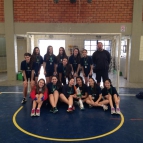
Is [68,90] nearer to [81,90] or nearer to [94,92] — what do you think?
[81,90]

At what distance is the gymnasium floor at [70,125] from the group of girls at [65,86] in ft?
0.74

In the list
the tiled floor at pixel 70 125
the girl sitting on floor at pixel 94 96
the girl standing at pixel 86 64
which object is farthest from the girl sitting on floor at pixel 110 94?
the girl standing at pixel 86 64

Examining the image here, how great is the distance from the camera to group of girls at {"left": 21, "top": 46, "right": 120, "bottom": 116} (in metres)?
4.41

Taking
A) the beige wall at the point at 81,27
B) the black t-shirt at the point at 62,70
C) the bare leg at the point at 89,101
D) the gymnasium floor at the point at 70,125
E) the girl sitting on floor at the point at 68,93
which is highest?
the beige wall at the point at 81,27

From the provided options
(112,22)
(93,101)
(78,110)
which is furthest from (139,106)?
(112,22)

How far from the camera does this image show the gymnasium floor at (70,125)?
3.05m

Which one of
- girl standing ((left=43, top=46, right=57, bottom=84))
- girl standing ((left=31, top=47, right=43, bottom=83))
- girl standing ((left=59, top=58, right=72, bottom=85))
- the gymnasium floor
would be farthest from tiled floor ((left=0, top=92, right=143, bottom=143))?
girl standing ((left=43, top=46, right=57, bottom=84))

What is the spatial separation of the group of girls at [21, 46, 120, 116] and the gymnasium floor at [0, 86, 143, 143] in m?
0.23

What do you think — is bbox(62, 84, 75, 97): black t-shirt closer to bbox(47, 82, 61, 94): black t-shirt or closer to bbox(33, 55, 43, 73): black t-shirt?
bbox(47, 82, 61, 94): black t-shirt

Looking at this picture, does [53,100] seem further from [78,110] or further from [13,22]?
[13,22]

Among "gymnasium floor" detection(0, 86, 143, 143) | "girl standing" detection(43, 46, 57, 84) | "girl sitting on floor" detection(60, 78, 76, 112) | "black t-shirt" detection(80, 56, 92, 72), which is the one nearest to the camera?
"gymnasium floor" detection(0, 86, 143, 143)

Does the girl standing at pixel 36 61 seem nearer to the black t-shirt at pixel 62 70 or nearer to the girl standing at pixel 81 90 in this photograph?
the black t-shirt at pixel 62 70

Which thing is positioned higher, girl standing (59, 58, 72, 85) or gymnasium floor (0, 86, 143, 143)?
girl standing (59, 58, 72, 85)

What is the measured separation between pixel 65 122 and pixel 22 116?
1.10 meters
